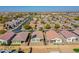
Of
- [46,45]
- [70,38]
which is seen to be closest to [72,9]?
[70,38]

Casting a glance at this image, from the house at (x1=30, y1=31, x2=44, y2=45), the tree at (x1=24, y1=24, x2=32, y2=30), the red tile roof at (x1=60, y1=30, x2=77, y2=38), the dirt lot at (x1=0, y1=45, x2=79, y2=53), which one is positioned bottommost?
the dirt lot at (x1=0, y1=45, x2=79, y2=53)

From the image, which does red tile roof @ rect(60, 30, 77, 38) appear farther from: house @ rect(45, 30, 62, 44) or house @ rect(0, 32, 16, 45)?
house @ rect(0, 32, 16, 45)

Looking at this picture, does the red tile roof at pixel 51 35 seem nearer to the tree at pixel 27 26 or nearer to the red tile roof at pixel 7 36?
the tree at pixel 27 26

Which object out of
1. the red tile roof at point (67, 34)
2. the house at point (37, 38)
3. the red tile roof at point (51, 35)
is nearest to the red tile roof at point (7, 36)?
the house at point (37, 38)

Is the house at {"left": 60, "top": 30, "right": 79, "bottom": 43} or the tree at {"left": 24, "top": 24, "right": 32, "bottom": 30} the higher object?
the tree at {"left": 24, "top": 24, "right": 32, "bottom": 30}

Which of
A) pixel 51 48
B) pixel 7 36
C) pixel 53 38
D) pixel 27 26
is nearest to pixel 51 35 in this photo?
pixel 53 38

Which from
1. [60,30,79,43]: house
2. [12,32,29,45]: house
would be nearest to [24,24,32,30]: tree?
[12,32,29,45]: house

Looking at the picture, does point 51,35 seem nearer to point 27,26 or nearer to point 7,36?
point 27,26

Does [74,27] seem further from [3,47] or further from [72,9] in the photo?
[3,47]
